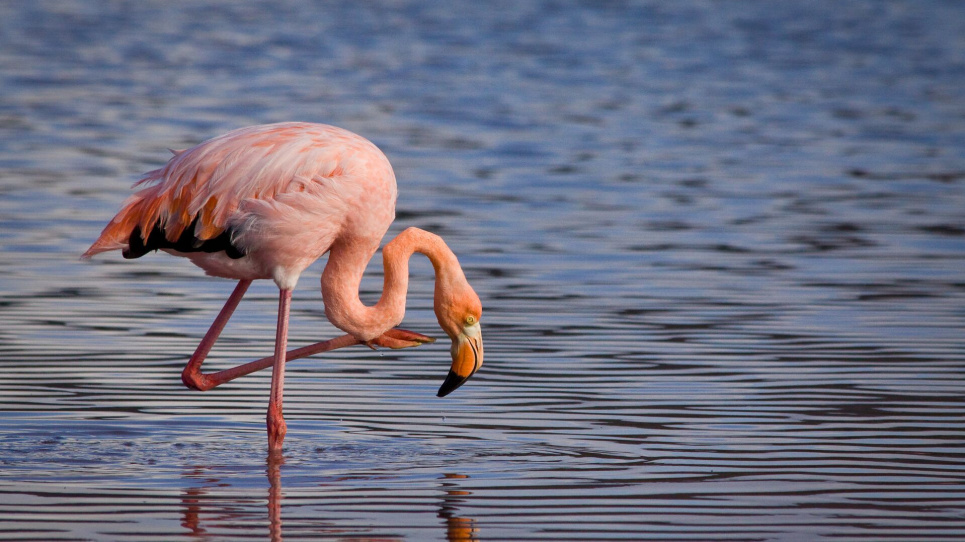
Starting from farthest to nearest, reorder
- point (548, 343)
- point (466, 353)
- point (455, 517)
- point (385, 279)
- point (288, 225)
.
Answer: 1. point (548, 343)
2. point (385, 279)
3. point (466, 353)
4. point (288, 225)
5. point (455, 517)

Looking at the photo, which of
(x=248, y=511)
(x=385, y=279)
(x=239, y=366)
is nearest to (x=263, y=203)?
(x=385, y=279)

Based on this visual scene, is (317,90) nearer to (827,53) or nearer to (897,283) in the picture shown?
(827,53)

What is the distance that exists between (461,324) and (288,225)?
831 millimetres

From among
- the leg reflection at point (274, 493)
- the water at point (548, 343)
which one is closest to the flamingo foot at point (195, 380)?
the water at point (548, 343)

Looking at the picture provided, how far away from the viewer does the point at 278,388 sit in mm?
7020

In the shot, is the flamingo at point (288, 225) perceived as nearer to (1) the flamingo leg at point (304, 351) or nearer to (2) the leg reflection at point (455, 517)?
(1) the flamingo leg at point (304, 351)

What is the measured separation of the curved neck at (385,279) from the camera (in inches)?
283

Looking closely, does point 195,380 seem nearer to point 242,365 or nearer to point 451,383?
point 242,365

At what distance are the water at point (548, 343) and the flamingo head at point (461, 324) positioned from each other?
0.85 feet

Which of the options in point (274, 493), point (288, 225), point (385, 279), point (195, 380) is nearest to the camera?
point (274, 493)

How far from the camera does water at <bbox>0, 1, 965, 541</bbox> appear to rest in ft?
19.3

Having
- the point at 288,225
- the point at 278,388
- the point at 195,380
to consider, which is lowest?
the point at 195,380

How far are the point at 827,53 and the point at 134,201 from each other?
87.7 feet

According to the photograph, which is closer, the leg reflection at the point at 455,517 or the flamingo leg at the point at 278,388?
the leg reflection at the point at 455,517
